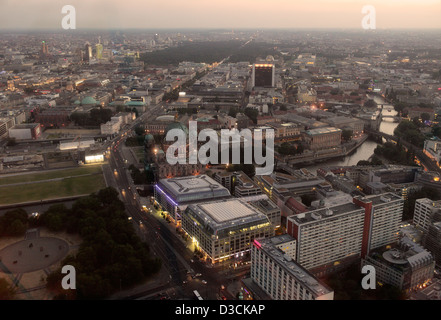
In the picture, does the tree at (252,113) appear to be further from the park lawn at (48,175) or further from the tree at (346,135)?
the park lawn at (48,175)

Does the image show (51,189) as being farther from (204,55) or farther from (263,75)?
(204,55)

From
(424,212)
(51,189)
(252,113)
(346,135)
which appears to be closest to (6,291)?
(51,189)

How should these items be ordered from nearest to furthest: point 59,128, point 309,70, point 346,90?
point 59,128 < point 346,90 < point 309,70

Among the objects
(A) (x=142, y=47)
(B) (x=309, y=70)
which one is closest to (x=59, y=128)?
(B) (x=309, y=70)

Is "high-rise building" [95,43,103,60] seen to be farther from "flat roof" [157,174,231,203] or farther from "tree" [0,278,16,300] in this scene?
"tree" [0,278,16,300]
